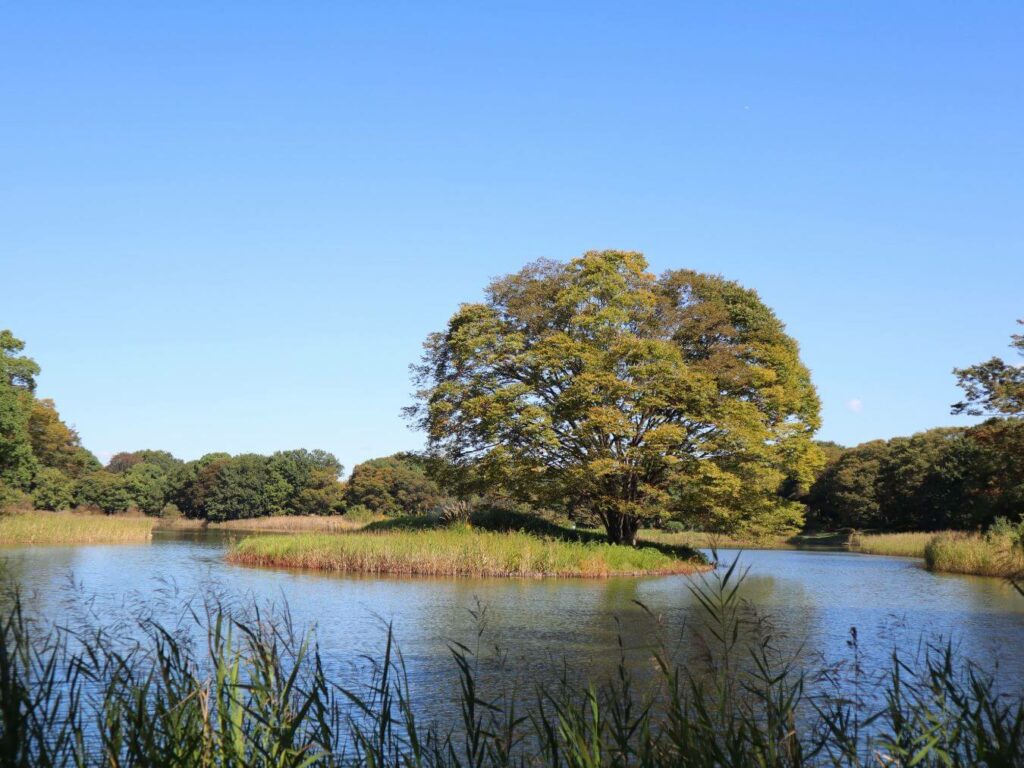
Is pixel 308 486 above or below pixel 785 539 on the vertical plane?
above

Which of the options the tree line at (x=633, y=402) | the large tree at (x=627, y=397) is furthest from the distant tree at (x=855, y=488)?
the large tree at (x=627, y=397)

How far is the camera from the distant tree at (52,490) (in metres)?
61.4

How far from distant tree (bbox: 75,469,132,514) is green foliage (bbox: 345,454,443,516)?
18.4m

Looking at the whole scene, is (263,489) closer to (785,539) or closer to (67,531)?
(785,539)

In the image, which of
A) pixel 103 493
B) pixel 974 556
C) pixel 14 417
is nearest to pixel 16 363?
pixel 14 417

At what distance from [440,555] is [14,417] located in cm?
2612

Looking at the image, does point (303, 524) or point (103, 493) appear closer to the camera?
point (303, 524)

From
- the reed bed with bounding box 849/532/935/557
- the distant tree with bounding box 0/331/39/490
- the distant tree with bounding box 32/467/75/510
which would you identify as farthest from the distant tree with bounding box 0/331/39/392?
the reed bed with bounding box 849/532/935/557

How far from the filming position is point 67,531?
34.7 metres

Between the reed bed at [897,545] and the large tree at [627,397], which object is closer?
the large tree at [627,397]

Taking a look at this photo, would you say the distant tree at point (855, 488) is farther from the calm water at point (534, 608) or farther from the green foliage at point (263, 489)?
the calm water at point (534, 608)

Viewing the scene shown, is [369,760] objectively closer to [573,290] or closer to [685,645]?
[685,645]

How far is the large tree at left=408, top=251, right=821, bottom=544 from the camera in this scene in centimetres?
3012

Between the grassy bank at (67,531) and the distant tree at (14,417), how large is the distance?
466 centimetres
